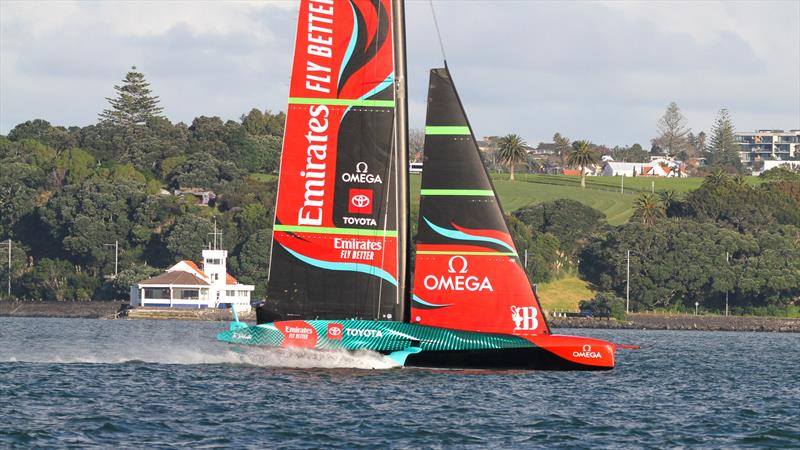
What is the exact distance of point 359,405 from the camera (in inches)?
1281

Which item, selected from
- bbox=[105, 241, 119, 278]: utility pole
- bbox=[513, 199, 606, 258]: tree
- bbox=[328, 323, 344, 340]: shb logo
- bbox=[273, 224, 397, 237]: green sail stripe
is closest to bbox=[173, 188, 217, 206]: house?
bbox=[105, 241, 119, 278]: utility pole

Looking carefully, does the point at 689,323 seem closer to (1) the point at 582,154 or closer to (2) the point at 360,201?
(1) the point at 582,154

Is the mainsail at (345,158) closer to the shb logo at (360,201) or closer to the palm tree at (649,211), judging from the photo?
the shb logo at (360,201)

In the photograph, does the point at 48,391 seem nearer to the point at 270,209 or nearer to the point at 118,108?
the point at 270,209

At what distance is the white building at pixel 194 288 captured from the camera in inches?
4911

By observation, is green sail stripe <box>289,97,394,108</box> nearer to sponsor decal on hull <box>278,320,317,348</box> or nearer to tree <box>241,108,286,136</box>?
sponsor decal on hull <box>278,320,317,348</box>

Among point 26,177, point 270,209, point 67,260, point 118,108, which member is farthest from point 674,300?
point 118,108

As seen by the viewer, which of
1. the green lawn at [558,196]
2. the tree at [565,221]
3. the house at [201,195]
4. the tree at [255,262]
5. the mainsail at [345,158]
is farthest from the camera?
the green lawn at [558,196]

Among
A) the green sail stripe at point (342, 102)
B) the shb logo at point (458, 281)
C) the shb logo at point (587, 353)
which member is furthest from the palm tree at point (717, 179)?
the green sail stripe at point (342, 102)

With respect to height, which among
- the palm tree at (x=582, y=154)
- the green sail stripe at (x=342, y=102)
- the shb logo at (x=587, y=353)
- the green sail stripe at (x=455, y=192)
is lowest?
the shb logo at (x=587, y=353)

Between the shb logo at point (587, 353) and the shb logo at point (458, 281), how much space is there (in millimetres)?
3080

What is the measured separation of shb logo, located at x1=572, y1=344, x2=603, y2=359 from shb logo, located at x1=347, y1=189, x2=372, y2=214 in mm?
7106

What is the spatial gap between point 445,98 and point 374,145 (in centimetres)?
239

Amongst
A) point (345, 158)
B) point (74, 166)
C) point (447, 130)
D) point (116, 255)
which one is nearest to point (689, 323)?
point (116, 255)
